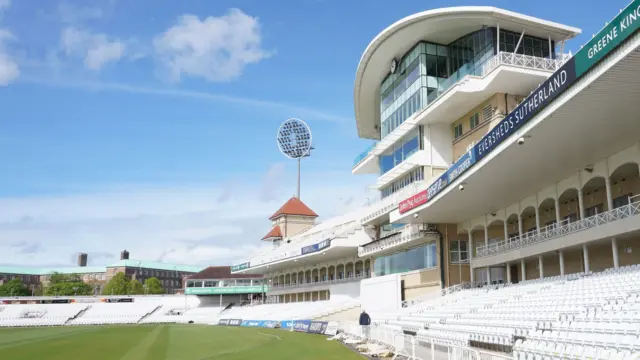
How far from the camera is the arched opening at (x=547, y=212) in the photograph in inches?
1097

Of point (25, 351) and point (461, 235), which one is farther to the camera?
point (461, 235)

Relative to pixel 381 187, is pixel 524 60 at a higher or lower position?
higher

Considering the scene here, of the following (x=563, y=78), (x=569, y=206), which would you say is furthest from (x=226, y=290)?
(x=563, y=78)

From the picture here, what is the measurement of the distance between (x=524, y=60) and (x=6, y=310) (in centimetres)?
7976

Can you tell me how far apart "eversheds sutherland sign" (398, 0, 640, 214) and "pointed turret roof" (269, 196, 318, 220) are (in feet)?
197

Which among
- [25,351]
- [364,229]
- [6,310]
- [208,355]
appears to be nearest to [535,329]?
[208,355]

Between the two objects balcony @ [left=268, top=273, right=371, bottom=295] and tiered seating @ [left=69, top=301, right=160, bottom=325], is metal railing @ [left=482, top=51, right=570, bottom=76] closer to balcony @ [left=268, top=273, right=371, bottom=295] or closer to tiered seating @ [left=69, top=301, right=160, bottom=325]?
balcony @ [left=268, top=273, right=371, bottom=295]

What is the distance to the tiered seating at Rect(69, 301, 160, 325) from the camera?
7725cm

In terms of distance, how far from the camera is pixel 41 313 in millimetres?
81375

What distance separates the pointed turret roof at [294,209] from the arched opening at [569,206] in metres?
58.4

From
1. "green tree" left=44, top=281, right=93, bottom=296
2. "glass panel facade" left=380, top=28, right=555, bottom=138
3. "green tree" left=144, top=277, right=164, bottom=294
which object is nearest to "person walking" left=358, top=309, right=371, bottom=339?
"glass panel facade" left=380, top=28, right=555, bottom=138

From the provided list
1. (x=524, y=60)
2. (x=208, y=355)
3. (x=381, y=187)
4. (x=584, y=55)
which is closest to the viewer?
(x=584, y=55)

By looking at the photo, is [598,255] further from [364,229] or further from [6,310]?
[6,310]

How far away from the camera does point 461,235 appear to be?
1378 inches
